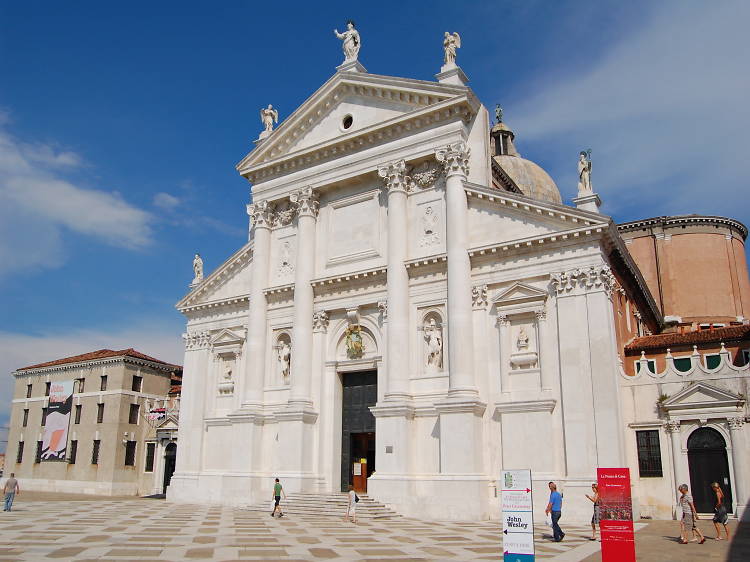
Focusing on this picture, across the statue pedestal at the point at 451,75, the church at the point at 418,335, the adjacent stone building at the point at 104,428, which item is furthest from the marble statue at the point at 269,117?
the adjacent stone building at the point at 104,428

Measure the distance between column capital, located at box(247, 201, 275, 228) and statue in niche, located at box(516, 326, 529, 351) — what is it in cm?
1481

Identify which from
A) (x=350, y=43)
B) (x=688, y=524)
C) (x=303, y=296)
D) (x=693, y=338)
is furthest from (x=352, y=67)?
(x=688, y=524)

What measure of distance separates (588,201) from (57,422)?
137 ft

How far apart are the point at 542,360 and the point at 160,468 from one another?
2976cm

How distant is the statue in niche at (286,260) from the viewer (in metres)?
33.2

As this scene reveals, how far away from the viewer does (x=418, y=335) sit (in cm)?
2828

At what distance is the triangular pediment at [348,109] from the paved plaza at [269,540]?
17.3m

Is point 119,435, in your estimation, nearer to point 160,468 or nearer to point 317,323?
point 160,468

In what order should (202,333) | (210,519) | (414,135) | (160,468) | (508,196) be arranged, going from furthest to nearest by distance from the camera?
1. (160,468)
2. (202,333)
3. (414,135)
4. (508,196)
5. (210,519)

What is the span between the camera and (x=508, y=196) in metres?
27.0

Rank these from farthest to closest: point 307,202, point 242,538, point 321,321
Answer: point 307,202 → point 321,321 → point 242,538

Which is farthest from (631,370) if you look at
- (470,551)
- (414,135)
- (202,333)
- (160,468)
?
(160,468)

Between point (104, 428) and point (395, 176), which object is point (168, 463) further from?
point (395, 176)

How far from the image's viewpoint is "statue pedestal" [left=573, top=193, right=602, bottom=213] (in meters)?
26.5
